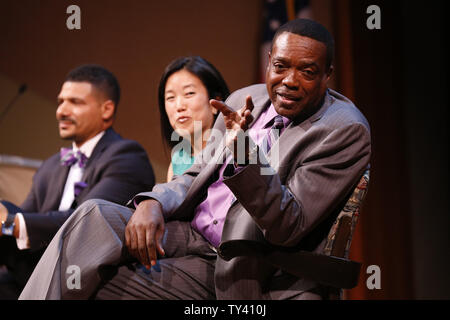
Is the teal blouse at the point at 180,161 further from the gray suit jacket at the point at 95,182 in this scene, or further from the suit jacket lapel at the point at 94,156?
the suit jacket lapel at the point at 94,156

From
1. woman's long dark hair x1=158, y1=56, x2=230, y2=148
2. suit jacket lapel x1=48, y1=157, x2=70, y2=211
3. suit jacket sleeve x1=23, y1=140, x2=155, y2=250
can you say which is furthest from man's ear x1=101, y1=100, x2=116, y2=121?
woman's long dark hair x1=158, y1=56, x2=230, y2=148

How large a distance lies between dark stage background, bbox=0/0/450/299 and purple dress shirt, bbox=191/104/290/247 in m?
1.70

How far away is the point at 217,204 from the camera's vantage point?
1.66 metres

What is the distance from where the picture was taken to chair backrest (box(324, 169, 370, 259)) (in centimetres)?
140

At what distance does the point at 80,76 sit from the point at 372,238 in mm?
1965

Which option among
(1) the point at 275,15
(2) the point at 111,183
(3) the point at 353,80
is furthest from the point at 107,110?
(3) the point at 353,80

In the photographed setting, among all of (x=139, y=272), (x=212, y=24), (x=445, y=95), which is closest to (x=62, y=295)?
(x=139, y=272)

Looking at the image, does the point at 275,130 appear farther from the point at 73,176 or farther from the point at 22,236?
the point at 73,176

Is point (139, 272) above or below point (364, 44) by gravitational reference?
below

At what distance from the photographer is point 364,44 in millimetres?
3318

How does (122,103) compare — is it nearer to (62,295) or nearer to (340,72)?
(340,72)

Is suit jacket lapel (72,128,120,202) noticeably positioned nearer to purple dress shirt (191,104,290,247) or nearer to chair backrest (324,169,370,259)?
purple dress shirt (191,104,290,247)

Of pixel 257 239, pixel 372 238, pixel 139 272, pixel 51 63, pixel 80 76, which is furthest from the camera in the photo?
pixel 51 63

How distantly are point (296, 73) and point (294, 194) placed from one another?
0.36 meters
